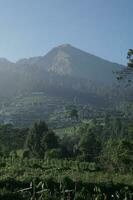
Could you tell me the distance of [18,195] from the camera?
46.1ft

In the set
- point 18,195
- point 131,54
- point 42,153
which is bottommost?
point 42,153

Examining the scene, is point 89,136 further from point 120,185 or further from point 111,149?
point 120,185

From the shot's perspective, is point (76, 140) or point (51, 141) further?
point (76, 140)

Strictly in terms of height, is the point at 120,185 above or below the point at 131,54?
below

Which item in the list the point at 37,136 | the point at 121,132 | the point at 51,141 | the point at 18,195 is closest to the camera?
the point at 18,195

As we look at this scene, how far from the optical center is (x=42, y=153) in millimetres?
87500

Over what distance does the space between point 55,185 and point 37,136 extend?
74734 millimetres

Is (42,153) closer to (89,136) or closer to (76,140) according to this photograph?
(89,136)

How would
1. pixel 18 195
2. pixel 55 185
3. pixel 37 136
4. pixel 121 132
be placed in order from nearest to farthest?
pixel 18 195
pixel 55 185
pixel 37 136
pixel 121 132

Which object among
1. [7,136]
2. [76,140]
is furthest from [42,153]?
[76,140]

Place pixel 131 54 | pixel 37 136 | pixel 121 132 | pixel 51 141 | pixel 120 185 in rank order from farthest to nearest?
pixel 121 132 → pixel 37 136 → pixel 51 141 → pixel 131 54 → pixel 120 185

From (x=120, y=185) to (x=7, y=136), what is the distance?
243ft

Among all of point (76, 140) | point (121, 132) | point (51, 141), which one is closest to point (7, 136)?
point (51, 141)

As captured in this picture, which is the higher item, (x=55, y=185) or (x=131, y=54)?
(x=131, y=54)
